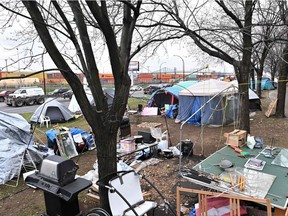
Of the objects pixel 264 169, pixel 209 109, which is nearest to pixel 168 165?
pixel 264 169

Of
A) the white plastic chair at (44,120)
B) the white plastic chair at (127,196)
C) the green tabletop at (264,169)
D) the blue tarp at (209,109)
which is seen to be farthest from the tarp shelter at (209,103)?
the white plastic chair at (127,196)

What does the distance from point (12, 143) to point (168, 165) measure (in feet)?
14.1

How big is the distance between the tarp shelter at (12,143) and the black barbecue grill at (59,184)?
123 inches

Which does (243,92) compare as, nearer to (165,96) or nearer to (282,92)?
(282,92)

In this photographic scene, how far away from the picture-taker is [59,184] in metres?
2.72

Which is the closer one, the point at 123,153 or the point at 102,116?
the point at 102,116

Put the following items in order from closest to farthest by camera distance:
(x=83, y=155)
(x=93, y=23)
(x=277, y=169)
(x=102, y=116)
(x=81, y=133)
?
(x=102, y=116), (x=93, y=23), (x=277, y=169), (x=83, y=155), (x=81, y=133)

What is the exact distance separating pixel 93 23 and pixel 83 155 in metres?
5.00

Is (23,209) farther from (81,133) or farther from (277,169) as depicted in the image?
(277,169)

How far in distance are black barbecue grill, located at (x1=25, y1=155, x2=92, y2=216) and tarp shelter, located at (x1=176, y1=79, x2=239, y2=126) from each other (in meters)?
8.86

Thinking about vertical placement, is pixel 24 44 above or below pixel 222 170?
above

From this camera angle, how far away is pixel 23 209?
429cm

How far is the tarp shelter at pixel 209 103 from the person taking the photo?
10.9 m

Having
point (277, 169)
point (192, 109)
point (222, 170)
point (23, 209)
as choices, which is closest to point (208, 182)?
point (222, 170)
